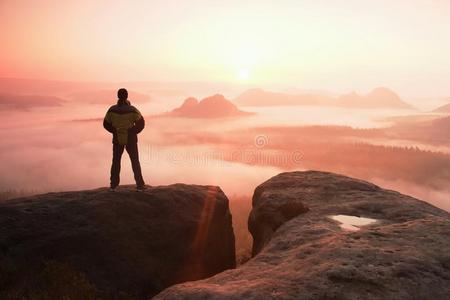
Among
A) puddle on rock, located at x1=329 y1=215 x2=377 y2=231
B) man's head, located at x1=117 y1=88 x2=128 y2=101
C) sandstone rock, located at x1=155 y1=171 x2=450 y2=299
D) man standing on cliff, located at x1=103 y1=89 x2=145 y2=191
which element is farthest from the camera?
man standing on cliff, located at x1=103 y1=89 x2=145 y2=191

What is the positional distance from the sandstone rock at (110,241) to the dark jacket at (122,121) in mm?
2333

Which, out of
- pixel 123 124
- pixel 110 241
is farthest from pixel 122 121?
pixel 110 241

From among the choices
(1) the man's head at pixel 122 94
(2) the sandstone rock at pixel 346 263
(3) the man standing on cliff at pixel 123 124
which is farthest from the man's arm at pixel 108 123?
(2) the sandstone rock at pixel 346 263

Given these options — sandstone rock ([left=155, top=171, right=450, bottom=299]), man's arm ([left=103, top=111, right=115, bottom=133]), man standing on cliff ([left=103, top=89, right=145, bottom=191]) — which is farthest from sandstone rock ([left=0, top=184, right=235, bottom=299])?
sandstone rock ([left=155, top=171, right=450, bottom=299])

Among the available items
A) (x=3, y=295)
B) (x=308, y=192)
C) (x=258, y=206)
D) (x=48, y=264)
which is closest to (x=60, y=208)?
(x=48, y=264)

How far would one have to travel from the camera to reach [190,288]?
9.20 m

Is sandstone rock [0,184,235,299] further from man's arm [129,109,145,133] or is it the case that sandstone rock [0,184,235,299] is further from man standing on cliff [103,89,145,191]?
man's arm [129,109,145,133]

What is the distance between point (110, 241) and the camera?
49.9 ft

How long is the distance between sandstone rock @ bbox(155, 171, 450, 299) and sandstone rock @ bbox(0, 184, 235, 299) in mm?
4614

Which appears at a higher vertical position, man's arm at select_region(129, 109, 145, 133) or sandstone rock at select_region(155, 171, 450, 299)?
man's arm at select_region(129, 109, 145, 133)

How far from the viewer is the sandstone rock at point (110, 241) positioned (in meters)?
13.3

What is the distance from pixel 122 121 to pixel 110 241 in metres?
4.61

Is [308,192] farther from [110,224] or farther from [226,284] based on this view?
[226,284]

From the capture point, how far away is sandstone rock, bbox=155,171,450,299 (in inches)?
335
